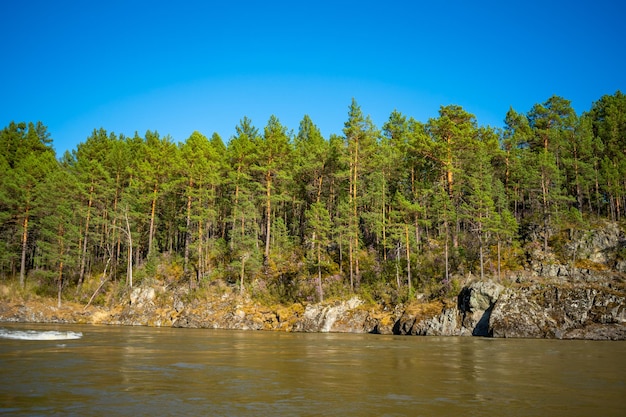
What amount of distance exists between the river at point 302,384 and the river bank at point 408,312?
15.3 meters

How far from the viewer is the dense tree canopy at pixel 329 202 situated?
44.8 metres

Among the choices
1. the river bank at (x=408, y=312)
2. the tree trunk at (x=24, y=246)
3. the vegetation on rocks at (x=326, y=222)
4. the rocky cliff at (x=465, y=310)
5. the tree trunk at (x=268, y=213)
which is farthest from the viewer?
the tree trunk at (x=24, y=246)

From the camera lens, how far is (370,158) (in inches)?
2026

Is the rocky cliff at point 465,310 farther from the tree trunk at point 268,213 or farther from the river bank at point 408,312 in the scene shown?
the tree trunk at point 268,213

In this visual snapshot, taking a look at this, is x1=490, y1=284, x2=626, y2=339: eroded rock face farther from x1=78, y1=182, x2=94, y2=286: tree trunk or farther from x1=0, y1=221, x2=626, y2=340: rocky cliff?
x1=78, y1=182, x2=94, y2=286: tree trunk

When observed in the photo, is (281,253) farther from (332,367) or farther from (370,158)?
(332,367)

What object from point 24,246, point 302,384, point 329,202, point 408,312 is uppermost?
point 329,202

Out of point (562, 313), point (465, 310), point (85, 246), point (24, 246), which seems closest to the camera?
point (562, 313)

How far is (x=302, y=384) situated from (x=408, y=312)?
2714cm

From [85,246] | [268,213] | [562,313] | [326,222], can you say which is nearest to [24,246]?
[85,246]

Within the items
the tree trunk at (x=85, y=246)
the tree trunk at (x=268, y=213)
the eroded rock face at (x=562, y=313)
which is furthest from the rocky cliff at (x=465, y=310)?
the tree trunk at (x=268, y=213)

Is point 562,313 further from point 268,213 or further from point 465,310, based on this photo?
point 268,213

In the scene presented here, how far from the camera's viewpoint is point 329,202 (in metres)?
56.1

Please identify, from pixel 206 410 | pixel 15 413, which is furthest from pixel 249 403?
pixel 15 413
